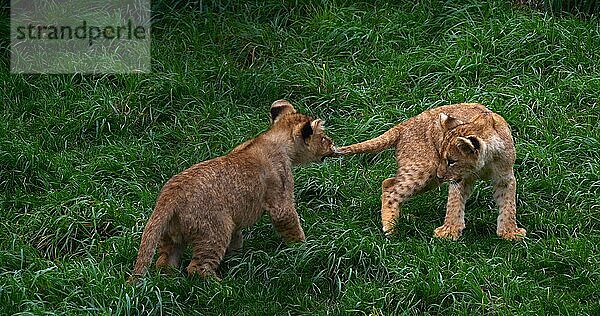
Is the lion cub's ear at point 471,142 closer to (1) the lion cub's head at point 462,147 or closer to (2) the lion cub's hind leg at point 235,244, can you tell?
(1) the lion cub's head at point 462,147

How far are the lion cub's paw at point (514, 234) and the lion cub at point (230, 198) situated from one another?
1.48m

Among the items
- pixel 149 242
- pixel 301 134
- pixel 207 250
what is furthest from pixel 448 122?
pixel 149 242

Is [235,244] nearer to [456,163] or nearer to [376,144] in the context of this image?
[376,144]

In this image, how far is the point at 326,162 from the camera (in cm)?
930

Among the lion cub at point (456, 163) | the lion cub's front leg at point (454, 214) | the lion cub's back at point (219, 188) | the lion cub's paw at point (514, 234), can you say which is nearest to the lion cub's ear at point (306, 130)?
the lion cub's back at point (219, 188)

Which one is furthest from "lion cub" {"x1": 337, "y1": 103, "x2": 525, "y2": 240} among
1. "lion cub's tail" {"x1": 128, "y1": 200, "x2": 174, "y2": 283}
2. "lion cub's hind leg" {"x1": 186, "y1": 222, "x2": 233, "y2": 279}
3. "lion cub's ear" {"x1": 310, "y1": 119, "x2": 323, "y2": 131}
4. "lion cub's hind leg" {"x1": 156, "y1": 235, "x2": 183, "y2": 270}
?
"lion cub's tail" {"x1": 128, "y1": 200, "x2": 174, "y2": 283}

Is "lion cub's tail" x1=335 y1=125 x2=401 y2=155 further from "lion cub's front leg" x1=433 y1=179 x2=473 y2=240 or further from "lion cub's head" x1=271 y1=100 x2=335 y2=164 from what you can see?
"lion cub's front leg" x1=433 y1=179 x2=473 y2=240

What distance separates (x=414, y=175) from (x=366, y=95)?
6.08ft

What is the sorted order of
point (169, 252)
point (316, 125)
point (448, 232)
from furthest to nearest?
point (316, 125), point (448, 232), point (169, 252)

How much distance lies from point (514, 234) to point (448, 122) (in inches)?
40.2

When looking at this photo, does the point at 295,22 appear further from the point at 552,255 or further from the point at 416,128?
the point at 552,255

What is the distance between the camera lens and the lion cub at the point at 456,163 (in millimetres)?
8195

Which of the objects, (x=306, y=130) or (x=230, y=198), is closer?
(x=230, y=198)

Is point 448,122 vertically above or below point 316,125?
above
